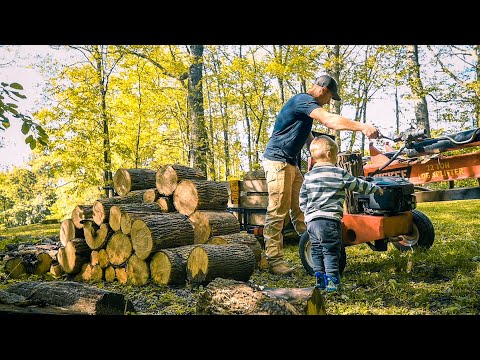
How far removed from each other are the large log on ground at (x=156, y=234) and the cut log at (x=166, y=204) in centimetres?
31

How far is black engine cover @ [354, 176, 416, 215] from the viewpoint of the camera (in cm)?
274

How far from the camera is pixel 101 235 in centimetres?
343

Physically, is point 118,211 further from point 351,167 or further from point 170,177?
point 351,167

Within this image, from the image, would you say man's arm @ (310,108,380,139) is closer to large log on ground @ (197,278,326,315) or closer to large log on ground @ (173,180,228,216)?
large log on ground @ (197,278,326,315)

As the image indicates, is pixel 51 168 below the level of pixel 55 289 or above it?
above

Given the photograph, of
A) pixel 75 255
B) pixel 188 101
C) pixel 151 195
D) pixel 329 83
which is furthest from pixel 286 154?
pixel 188 101

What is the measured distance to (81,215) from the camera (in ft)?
11.8

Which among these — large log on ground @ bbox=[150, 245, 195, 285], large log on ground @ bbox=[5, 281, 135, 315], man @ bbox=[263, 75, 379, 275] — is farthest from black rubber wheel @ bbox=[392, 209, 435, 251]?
large log on ground @ bbox=[5, 281, 135, 315]

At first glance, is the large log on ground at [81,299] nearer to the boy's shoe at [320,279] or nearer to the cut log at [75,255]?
the boy's shoe at [320,279]
